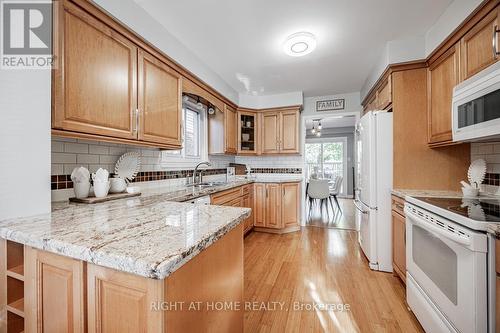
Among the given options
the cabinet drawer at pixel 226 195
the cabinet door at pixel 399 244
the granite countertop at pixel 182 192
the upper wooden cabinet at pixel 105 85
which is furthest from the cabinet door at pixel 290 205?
the upper wooden cabinet at pixel 105 85

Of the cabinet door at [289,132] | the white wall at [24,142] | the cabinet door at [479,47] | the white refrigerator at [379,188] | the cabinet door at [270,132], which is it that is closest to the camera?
the white wall at [24,142]

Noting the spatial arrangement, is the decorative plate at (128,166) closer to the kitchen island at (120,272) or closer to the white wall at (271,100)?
the kitchen island at (120,272)

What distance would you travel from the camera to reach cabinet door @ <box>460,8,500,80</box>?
1.38 metres

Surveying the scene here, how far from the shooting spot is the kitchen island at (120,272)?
1.94ft

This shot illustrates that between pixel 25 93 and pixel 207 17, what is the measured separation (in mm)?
1428

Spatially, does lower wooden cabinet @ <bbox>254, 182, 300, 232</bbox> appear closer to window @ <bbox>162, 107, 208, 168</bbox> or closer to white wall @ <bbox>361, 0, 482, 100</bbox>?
window @ <bbox>162, 107, 208, 168</bbox>

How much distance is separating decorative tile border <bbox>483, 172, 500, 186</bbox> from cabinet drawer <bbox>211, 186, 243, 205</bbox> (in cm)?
252

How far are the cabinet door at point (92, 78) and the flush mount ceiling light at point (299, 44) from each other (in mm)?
1424

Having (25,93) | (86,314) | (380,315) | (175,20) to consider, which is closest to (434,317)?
(380,315)

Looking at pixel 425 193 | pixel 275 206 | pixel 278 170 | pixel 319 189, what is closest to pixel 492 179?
pixel 425 193

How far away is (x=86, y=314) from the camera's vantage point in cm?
68

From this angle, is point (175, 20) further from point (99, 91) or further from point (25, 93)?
point (25, 93)

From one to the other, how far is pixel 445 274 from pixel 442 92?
5.20 ft

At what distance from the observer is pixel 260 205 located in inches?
136
